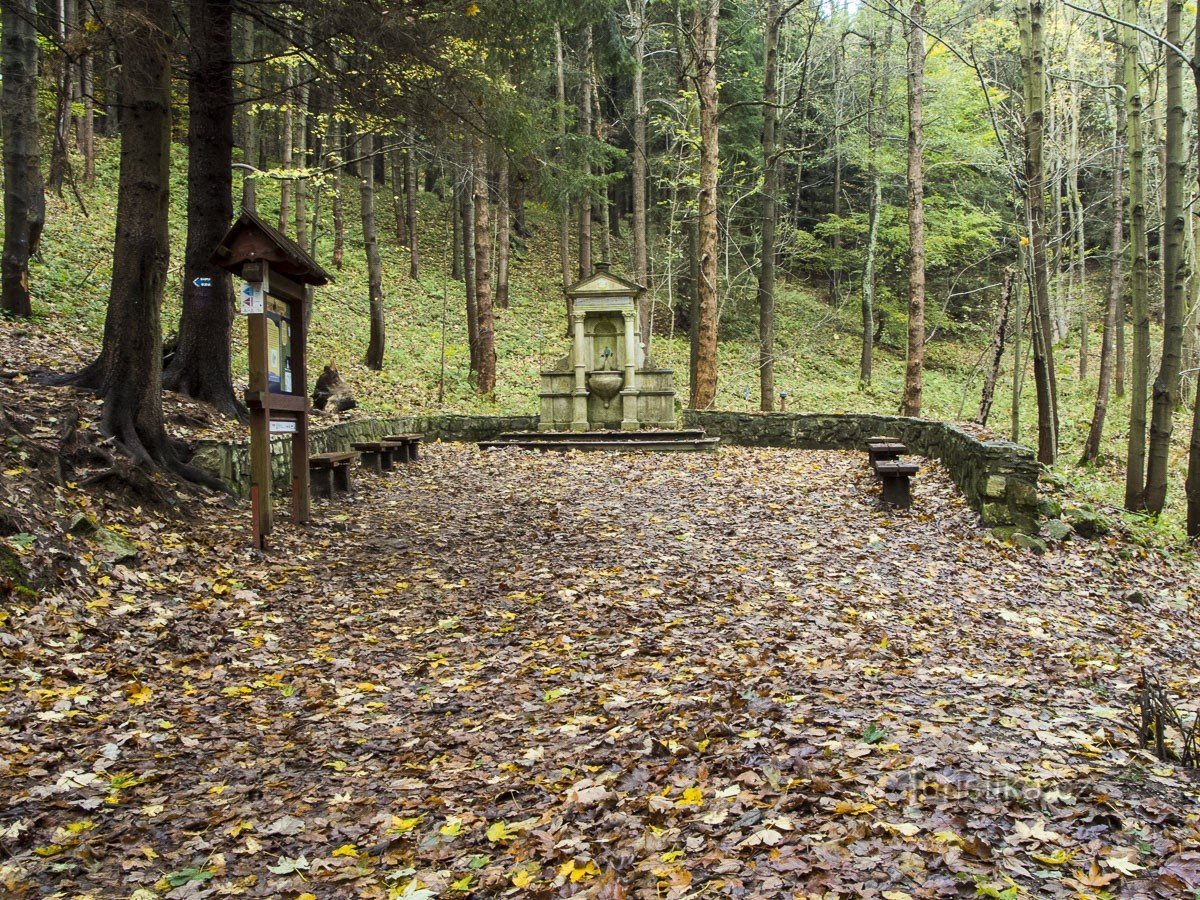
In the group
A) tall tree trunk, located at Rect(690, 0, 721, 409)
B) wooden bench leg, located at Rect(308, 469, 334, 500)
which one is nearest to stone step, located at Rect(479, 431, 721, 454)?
tall tree trunk, located at Rect(690, 0, 721, 409)

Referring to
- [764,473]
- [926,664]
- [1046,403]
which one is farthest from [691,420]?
[926,664]

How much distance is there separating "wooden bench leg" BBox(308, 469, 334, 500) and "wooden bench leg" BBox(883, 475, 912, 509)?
6.42 meters

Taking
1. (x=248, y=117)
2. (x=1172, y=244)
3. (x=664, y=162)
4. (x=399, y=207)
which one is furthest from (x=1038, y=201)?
(x=399, y=207)

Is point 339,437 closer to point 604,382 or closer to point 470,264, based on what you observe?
point 604,382

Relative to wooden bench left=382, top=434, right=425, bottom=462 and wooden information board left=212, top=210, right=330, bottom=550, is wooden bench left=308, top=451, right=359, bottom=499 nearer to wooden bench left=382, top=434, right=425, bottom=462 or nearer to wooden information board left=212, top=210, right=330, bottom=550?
wooden information board left=212, top=210, right=330, bottom=550

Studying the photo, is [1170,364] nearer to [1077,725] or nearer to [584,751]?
[1077,725]

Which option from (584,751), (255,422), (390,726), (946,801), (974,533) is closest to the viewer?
(946,801)

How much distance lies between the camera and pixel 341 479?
9812 millimetres

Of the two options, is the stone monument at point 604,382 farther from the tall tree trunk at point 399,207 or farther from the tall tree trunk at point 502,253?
the tall tree trunk at point 399,207

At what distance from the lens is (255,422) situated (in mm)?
7141

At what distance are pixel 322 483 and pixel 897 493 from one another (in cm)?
668

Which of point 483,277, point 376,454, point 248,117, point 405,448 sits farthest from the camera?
point 248,117

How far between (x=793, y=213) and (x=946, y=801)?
1410 inches

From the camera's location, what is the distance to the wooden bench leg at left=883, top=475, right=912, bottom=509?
9.20 m
